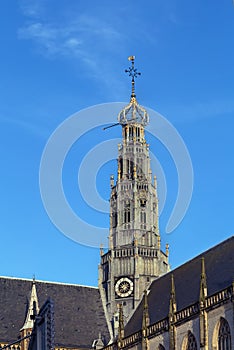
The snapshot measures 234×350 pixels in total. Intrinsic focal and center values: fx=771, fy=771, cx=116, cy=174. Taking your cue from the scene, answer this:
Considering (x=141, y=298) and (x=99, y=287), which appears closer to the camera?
(x=141, y=298)

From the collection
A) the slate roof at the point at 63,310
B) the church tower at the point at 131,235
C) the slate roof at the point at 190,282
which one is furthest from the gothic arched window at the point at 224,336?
the slate roof at the point at 63,310

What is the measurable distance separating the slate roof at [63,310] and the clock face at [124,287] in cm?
439

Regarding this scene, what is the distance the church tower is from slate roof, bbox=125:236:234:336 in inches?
114

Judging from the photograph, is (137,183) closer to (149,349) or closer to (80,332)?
(80,332)

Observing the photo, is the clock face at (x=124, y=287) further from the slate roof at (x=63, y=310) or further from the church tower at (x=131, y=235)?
the slate roof at (x=63, y=310)

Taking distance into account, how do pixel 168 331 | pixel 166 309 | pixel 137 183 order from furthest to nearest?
pixel 137 183
pixel 166 309
pixel 168 331

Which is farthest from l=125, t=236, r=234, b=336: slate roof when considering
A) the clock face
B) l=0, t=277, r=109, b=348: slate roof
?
l=0, t=277, r=109, b=348: slate roof

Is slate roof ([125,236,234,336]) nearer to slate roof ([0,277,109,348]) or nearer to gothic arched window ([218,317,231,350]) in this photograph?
gothic arched window ([218,317,231,350])

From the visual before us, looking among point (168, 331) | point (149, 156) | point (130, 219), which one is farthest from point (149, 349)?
point (149, 156)

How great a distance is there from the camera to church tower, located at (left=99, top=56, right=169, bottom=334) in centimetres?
8331

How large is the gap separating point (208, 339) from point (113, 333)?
91.1 feet

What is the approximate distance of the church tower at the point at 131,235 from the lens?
273 ft

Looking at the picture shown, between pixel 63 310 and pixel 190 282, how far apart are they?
21833 mm

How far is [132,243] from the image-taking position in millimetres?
84250
